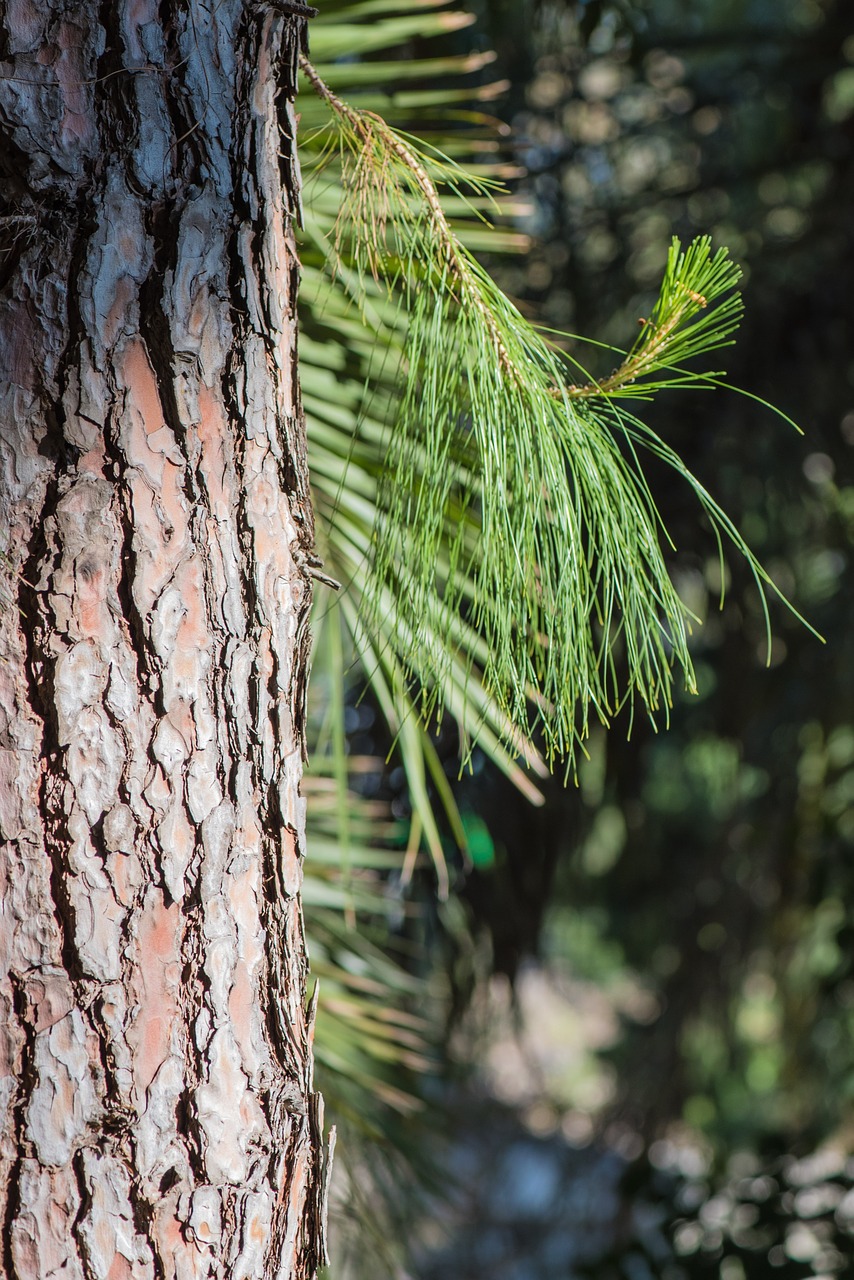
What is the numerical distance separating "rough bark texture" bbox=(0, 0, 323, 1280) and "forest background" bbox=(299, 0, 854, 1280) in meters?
0.73

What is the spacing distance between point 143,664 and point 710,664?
1.63m

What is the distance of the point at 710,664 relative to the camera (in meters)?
1.99

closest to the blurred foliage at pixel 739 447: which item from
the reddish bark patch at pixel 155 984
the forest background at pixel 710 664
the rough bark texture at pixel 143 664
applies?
the forest background at pixel 710 664

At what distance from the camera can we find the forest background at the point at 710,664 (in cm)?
167

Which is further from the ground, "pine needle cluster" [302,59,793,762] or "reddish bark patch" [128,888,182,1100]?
"pine needle cluster" [302,59,793,762]

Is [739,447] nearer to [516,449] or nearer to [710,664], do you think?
[710,664]

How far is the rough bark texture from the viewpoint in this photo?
475 millimetres

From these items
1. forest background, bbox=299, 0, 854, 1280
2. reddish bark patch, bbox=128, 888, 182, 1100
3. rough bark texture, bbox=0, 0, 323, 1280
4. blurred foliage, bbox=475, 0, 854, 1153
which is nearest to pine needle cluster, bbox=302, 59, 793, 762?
rough bark texture, bbox=0, 0, 323, 1280

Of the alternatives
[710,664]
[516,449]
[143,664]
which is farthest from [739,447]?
[143,664]

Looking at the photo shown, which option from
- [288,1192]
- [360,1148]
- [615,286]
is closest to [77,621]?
[288,1192]

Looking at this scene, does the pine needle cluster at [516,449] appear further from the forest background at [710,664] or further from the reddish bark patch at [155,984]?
the forest background at [710,664]

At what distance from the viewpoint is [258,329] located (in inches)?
21.1

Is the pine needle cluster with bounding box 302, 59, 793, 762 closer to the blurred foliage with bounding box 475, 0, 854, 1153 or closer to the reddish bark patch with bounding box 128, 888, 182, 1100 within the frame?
the reddish bark patch with bounding box 128, 888, 182, 1100

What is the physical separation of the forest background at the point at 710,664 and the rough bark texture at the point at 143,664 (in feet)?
2.38
